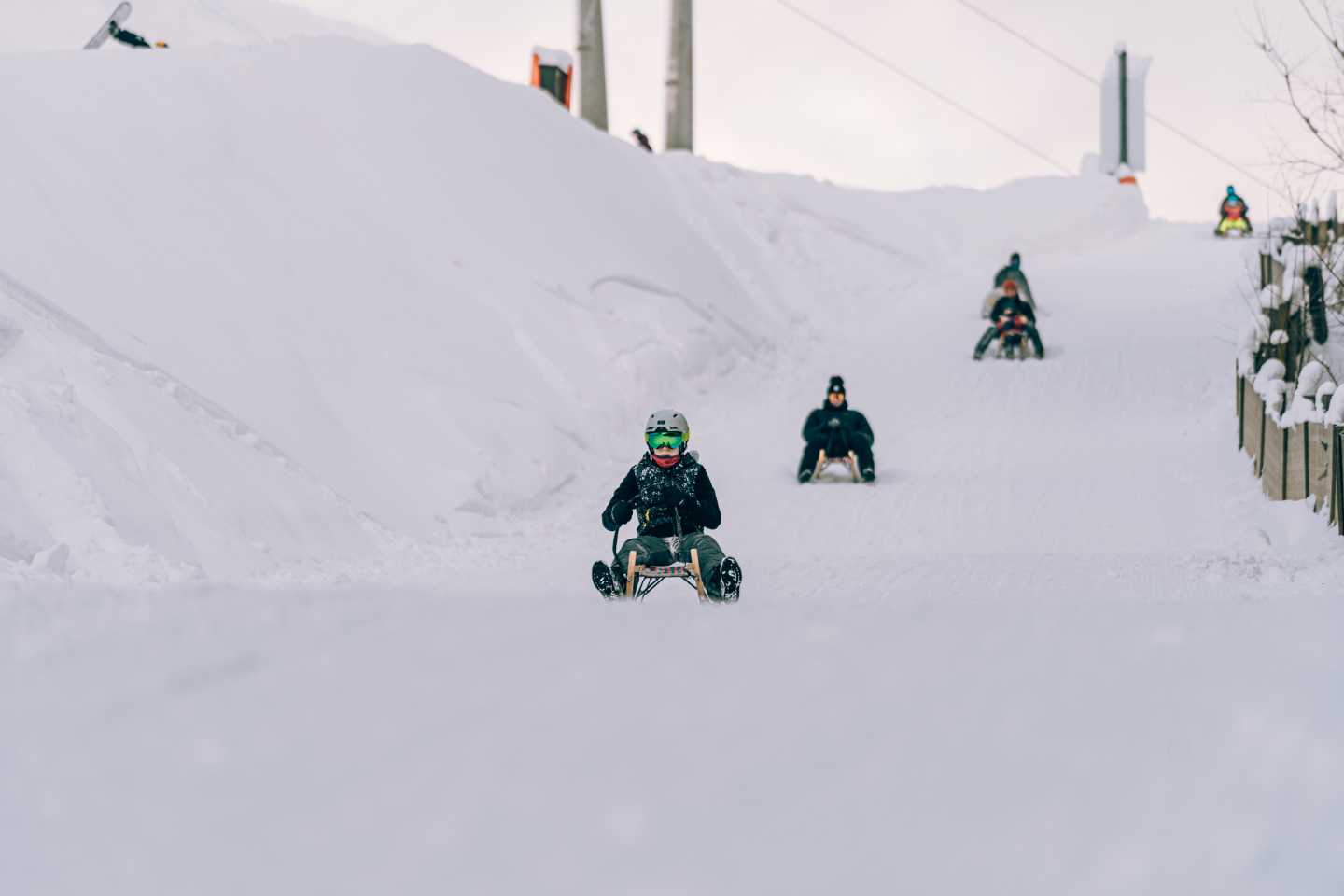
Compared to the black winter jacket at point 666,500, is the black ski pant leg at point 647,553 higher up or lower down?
lower down

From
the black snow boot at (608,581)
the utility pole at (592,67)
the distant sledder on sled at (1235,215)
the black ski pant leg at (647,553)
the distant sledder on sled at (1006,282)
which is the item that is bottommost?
the black snow boot at (608,581)

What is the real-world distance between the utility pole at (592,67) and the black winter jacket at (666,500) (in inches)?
838

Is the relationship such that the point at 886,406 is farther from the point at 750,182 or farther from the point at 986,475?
the point at 750,182

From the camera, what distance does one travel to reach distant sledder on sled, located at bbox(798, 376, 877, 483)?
13305 millimetres

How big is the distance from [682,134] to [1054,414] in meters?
15.3

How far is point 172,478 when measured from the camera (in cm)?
935

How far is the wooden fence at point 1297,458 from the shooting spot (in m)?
10.2

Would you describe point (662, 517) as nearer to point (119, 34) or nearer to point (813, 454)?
point (813, 454)

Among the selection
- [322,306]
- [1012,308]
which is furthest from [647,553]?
[1012,308]

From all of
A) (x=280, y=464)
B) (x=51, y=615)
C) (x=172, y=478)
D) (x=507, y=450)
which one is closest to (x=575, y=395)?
(x=507, y=450)

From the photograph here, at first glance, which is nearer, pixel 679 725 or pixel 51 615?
pixel 679 725

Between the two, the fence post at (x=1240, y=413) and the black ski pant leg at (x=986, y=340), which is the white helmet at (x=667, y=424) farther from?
the black ski pant leg at (x=986, y=340)

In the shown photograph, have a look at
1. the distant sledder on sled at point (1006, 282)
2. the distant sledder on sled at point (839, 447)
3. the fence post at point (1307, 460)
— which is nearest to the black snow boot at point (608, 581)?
the distant sledder on sled at point (839, 447)

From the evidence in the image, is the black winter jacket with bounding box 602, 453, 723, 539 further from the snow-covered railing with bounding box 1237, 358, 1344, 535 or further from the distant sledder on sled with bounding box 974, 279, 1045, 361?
the distant sledder on sled with bounding box 974, 279, 1045, 361
